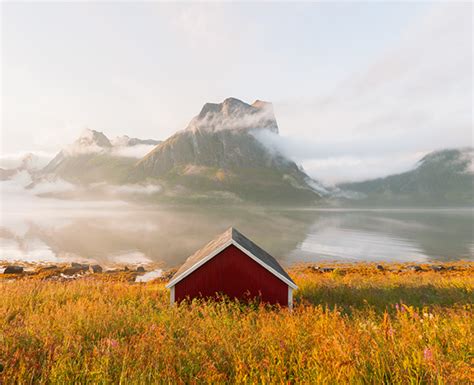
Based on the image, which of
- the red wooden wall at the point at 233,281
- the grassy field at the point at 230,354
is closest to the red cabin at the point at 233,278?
the red wooden wall at the point at 233,281

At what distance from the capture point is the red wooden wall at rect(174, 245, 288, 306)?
12555mm

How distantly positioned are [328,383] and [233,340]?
2.26 meters

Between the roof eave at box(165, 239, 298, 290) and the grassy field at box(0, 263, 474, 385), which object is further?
the roof eave at box(165, 239, 298, 290)

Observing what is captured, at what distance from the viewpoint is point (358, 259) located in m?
49.8

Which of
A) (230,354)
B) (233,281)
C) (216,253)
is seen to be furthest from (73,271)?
(230,354)

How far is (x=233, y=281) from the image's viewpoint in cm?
1258

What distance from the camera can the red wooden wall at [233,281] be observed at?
12555 millimetres

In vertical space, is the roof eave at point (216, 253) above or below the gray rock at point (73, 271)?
above

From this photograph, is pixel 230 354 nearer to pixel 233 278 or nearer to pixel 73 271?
pixel 233 278

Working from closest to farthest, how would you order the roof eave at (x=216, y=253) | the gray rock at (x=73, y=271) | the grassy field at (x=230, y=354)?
the grassy field at (x=230, y=354) < the roof eave at (x=216, y=253) < the gray rock at (x=73, y=271)

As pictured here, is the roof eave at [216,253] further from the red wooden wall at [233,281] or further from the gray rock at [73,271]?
the gray rock at [73,271]

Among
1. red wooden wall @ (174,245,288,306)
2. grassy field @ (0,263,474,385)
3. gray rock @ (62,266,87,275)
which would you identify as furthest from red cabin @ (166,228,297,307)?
gray rock @ (62,266,87,275)

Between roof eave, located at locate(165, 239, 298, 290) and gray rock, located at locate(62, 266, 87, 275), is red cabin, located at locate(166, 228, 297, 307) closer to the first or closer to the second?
roof eave, located at locate(165, 239, 298, 290)

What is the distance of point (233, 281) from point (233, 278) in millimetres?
139
